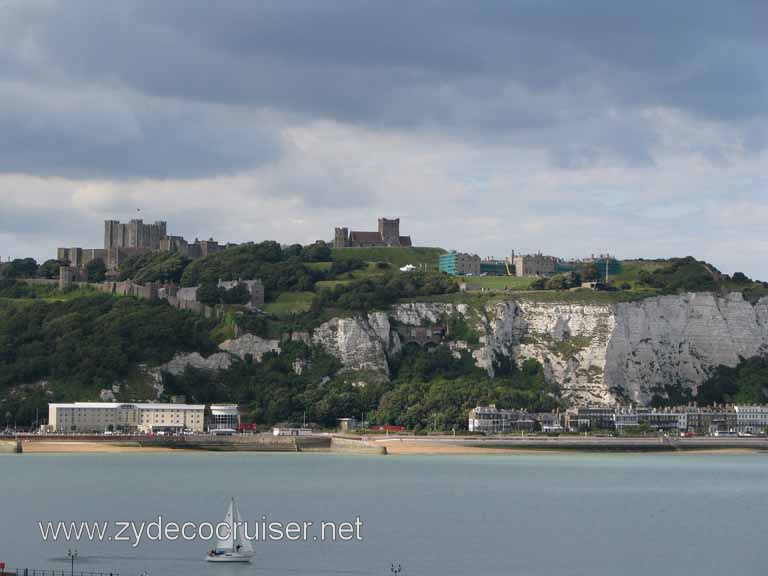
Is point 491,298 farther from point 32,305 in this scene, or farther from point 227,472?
point 227,472

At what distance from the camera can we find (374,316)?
144000 millimetres

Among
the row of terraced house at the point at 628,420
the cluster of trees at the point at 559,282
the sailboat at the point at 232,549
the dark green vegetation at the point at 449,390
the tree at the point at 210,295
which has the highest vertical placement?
the cluster of trees at the point at 559,282

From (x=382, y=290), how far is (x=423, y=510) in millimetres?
81157

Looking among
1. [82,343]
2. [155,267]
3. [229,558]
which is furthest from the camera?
[155,267]

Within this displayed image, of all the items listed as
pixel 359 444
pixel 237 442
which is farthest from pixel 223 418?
pixel 359 444

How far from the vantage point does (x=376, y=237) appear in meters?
191

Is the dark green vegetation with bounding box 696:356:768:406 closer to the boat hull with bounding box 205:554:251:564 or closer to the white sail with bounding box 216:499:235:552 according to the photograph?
the white sail with bounding box 216:499:235:552

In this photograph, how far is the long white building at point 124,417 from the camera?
407ft

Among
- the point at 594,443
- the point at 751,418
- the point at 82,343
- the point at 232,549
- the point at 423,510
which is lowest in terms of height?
the point at 232,549

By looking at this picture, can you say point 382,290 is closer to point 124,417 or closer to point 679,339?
point 679,339

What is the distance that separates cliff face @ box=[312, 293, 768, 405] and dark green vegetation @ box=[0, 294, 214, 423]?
13632mm

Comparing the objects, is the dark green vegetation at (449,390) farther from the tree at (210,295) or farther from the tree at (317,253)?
the tree at (317,253)

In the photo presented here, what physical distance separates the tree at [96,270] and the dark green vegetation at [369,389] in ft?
121

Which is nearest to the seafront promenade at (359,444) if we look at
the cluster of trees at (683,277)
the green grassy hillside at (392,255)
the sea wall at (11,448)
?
the sea wall at (11,448)
